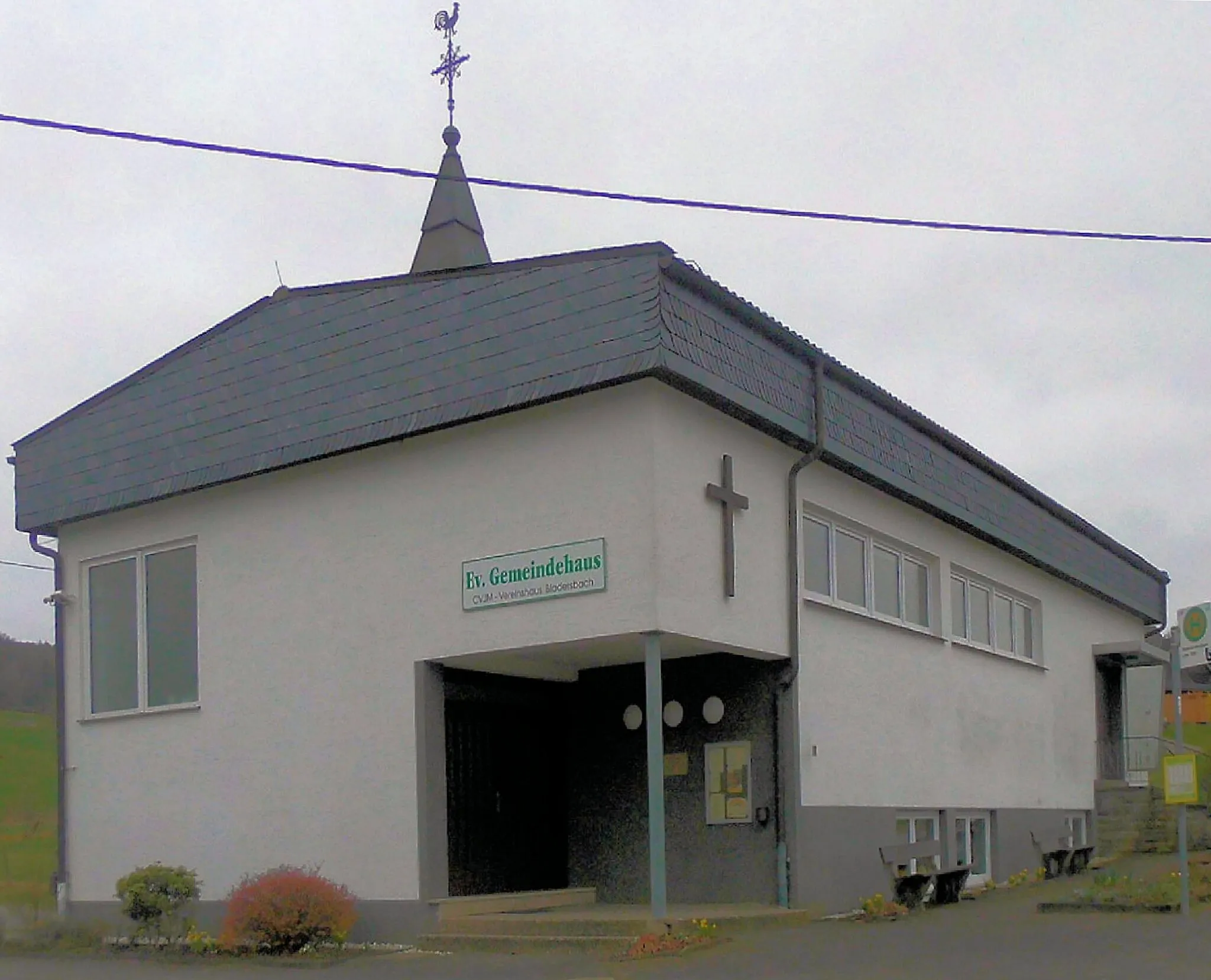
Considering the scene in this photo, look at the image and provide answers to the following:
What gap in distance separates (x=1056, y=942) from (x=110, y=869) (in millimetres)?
10147

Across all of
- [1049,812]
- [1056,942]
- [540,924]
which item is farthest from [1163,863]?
[540,924]

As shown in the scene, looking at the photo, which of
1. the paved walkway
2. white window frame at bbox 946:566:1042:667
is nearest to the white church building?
white window frame at bbox 946:566:1042:667

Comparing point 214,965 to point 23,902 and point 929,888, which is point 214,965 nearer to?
point 23,902

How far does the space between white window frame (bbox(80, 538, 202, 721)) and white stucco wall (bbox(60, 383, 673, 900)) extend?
9 cm

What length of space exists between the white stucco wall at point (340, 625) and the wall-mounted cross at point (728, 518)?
1013mm

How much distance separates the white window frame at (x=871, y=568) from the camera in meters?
16.2

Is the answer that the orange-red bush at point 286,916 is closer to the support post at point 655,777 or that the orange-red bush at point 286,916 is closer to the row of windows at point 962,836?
the support post at point 655,777

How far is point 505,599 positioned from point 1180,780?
641 centimetres

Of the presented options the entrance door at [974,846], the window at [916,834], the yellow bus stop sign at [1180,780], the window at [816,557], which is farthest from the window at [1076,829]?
the yellow bus stop sign at [1180,780]

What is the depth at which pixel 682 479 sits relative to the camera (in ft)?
44.9

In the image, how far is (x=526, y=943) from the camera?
1296 cm

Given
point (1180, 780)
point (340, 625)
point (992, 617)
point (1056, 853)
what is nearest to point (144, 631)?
point (340, 625)

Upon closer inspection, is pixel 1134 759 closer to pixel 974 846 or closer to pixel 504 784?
pixel 974 846

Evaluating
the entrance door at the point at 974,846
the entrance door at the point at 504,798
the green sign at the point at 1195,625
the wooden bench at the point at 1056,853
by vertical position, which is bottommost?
the wooden bench at the point at 1056,853
